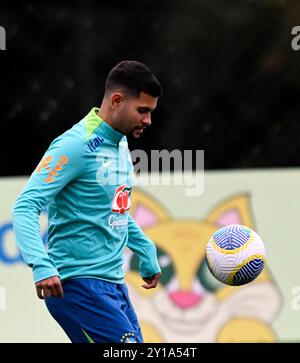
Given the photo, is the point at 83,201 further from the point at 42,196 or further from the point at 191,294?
the point at 191,294

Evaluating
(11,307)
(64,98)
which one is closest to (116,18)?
(64,98)

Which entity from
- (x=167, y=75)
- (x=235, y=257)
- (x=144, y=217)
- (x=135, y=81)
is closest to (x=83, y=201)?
(x=135, y=81)

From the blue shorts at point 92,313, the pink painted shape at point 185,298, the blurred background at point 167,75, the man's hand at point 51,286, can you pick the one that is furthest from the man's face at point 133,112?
the blurred background at point 167,75

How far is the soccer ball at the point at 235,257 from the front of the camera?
5.00m

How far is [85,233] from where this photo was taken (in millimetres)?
4676

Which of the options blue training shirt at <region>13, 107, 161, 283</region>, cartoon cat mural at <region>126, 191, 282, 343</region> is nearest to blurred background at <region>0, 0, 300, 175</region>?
cartoon cat mural at <region>126, 191, 282, 343</region>

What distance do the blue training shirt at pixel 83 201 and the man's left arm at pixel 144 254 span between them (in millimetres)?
301

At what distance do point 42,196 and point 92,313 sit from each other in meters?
0.56

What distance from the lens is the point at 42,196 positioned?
451 centimetres

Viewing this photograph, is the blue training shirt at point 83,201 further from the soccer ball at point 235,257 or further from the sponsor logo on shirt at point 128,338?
the soccer ball at point 235,257

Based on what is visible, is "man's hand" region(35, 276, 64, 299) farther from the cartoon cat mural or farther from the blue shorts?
the cartoon cat mural

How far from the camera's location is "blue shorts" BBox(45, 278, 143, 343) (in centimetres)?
464

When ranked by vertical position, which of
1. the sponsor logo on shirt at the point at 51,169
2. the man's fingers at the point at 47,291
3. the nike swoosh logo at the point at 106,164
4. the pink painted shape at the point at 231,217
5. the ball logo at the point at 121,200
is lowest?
the pink painted shape at the point at 231,217

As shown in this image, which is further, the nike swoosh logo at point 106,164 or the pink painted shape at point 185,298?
the pink painted shape at point 185,298
